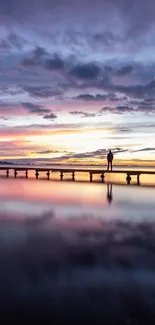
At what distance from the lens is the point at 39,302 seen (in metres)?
5.57

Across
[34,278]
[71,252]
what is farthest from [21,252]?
[34,278]

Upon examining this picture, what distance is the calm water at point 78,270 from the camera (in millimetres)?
5258

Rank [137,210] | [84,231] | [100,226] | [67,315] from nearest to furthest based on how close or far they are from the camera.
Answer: [67,315], [84,231], [100,226], [137,210]

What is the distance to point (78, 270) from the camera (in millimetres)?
7219

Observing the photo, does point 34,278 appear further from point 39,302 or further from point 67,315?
point 67,315

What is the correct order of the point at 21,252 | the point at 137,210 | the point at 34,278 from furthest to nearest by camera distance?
1. the point at 137,210
2. the point at 21,252
3. the point at 34,278

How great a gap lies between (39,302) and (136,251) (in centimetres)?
404

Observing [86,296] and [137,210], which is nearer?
[86,296]

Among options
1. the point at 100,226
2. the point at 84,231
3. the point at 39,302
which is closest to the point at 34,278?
the point at 39,302

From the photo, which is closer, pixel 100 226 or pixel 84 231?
pixel 84 231

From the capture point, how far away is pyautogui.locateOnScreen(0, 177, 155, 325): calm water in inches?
207

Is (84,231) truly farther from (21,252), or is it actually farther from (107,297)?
(107,297)

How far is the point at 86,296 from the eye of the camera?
5.83 m

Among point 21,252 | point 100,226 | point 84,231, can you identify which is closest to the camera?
point 21,252
